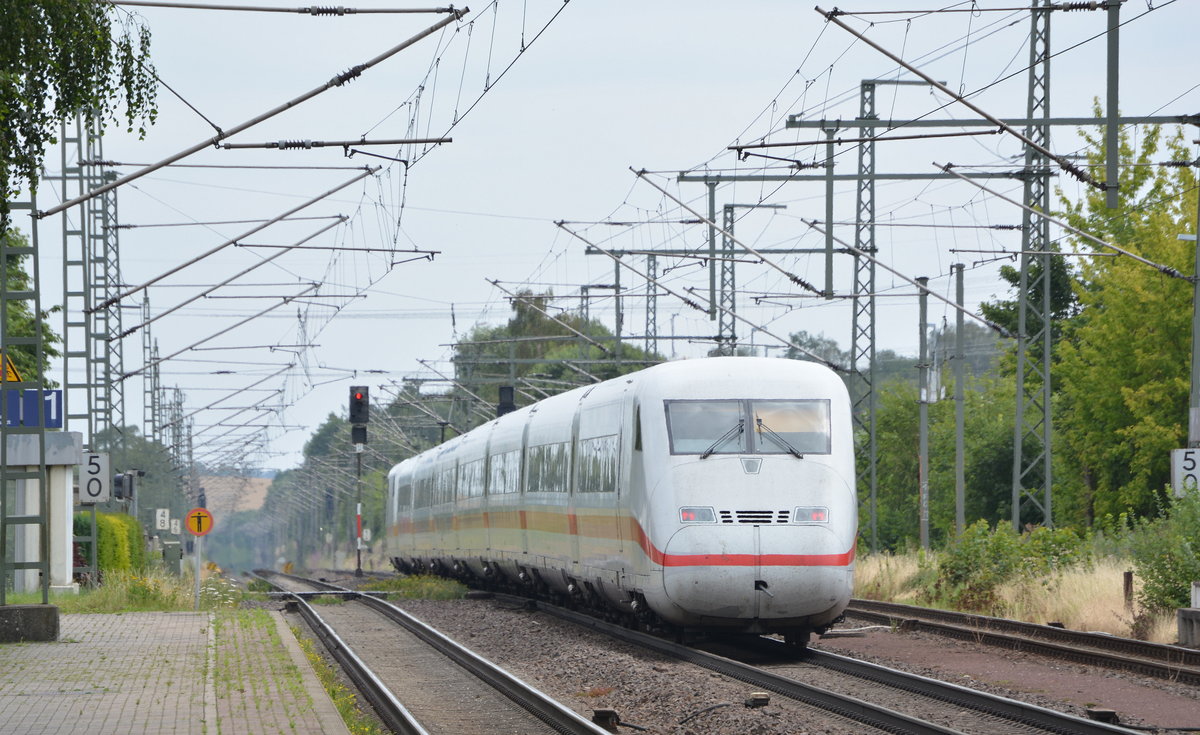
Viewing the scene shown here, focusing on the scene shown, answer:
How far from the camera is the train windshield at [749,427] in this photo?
60.5 feet

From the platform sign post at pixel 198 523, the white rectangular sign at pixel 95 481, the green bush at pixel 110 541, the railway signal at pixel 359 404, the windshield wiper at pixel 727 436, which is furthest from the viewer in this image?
the railway signal at pixel 359 404

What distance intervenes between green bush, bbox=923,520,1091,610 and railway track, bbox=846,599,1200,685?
66.4 inches

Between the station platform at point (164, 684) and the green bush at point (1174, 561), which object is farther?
the green bush at point (1174, 561)

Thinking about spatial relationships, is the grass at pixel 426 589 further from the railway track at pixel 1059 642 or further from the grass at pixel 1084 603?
the railway track at pixel 1059 642

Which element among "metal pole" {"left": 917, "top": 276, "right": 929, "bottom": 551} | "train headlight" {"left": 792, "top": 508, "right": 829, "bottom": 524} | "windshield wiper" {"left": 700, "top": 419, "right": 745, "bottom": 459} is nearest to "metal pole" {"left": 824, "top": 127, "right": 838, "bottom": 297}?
"metal pole" {"left": 917, "top": 276, "right": 929, "bottom": 551}

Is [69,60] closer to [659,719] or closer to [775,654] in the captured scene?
[659,719]

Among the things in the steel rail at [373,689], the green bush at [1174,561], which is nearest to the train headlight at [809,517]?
the steel rail at [373,689]

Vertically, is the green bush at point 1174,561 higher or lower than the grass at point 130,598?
higher

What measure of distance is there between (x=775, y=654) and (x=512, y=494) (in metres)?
11.6

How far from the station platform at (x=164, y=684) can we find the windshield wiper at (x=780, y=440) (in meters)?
5.57

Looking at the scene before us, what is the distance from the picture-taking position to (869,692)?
591 inches

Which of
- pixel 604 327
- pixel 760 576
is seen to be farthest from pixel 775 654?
pixel 604 327

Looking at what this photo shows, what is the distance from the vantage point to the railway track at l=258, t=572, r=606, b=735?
44.6ft

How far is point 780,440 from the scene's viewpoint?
18.5 m
